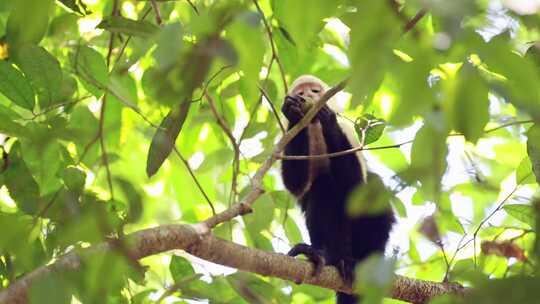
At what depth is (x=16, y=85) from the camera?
252 centimetres

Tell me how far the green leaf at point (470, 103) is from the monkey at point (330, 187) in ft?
9.13

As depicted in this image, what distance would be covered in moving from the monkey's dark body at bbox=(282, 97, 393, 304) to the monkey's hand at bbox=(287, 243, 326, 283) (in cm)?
24

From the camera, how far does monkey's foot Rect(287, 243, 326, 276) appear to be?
10.0 ft

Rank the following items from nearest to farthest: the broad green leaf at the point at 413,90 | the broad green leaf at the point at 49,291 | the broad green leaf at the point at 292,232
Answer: the broad green leaf at the point at 413,90
the broad green leaf at the point at 49,291
the broad green leaf at the point at 292,232

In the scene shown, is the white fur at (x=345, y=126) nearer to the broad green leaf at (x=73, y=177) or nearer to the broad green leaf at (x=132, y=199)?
the broad green leaf at (x=73, y=177)

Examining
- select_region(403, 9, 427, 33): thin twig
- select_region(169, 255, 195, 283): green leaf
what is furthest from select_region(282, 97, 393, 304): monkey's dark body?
select_region(403, 9, 427, 33): thin twig

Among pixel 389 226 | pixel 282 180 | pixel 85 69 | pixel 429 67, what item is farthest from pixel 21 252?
pixel 389 226

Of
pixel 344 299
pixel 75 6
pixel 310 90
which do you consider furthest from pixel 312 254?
pixel 75 6

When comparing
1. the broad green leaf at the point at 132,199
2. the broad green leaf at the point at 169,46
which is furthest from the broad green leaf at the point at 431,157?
the broad green leaf at the point at 132,199

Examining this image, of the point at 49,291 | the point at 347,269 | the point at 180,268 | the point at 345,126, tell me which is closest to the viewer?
the point at 49,291

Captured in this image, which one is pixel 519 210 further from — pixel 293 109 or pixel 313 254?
pixel 293 109

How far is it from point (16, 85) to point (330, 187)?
1999 millimetres

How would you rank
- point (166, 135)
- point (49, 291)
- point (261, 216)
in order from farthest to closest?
1. point (261, 216)
2. point (166, 135)
3. point (49, 291)

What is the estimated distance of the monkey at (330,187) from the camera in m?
3.93
